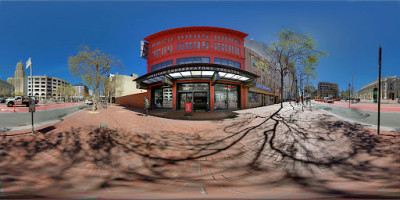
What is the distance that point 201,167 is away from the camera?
2.51 m

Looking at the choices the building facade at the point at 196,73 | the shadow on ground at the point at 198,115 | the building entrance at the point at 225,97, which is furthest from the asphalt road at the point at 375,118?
the building entrance at the point at 225,97

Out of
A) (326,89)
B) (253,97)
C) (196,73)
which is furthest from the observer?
(326,89)

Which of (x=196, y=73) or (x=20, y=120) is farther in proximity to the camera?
(x=196, y=73)

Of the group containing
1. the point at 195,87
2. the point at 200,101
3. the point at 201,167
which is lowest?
the point at 201,167

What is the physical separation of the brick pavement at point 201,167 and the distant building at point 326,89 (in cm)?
13875

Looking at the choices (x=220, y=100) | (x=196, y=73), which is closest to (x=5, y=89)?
(x=196, y=73)

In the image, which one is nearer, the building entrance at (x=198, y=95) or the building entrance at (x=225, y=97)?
the building entrance at (x=198, y=95)

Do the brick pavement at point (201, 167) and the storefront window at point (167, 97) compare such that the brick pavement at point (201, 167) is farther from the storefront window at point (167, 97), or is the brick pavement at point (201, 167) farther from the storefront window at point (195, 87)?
the storefront window at point (167, 97)

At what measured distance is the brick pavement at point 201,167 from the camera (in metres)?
1.91

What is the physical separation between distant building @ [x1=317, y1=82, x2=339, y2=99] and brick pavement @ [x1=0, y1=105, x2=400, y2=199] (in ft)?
455

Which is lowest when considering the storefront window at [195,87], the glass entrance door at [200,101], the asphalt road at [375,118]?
the asphalt road at [375,118]

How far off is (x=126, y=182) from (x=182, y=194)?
992mm

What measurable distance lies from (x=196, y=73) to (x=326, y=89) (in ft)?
486

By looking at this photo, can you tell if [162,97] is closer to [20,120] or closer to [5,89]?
[20,120]
